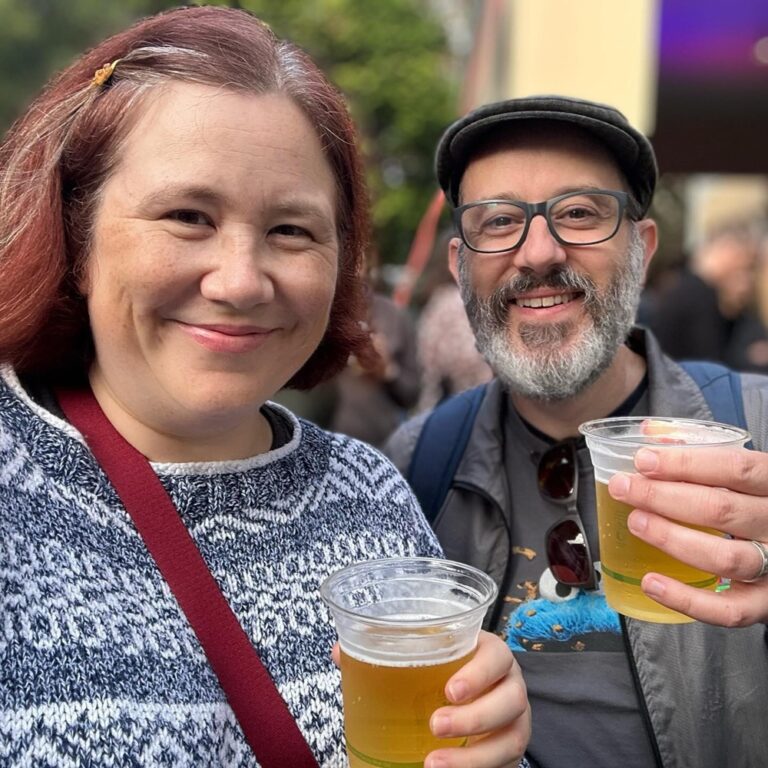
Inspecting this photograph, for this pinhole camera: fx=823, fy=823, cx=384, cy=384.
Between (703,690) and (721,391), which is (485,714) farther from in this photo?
(721,391)

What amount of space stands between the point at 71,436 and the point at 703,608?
1.13 meters

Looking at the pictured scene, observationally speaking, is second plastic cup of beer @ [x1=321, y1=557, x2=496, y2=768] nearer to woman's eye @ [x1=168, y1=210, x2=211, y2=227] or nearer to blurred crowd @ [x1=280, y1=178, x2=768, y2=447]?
woman's eye @ [x1=168, y1=210, x2=211, y2=227]

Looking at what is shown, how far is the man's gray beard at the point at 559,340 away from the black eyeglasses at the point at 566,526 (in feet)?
0.54

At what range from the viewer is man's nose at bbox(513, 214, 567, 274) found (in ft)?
7.00

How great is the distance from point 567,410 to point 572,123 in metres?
0.77

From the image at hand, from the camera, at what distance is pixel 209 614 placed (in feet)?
4.55

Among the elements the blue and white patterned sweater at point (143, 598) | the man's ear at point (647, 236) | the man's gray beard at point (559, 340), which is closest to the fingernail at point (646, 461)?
the blue and white patterned sweater at point (143, 598)

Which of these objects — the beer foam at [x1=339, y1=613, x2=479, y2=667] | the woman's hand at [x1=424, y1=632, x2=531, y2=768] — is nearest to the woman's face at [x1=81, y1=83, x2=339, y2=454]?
the beer foam at [x1=339, y1=613, x2=479, y2=667]

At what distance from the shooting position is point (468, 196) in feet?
7.65

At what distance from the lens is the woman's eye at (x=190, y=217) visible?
4.57 feet

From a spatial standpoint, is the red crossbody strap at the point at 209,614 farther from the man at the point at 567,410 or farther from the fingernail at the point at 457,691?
the man at the point at 567,410

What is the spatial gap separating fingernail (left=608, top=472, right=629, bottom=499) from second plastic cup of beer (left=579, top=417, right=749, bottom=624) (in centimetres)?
6

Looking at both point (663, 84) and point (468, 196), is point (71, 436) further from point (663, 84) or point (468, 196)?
point (663, 84)

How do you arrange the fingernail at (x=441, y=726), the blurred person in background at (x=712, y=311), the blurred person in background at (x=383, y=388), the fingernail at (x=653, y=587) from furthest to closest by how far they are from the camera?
the blurred person in background at (x=712, y=311), the blurred person in background at (x=383, y=388), the fingernail at (x=653, y=587), the fingernail at (x=441, y=726)
